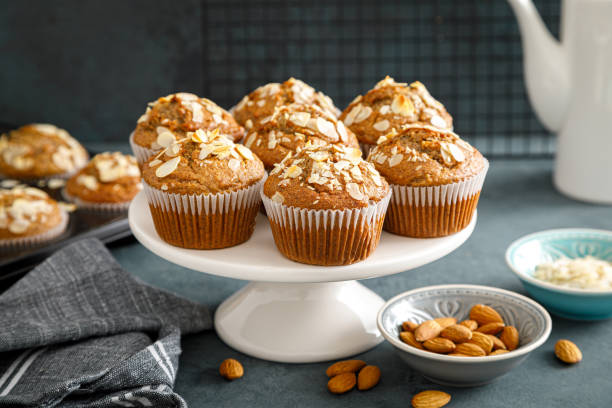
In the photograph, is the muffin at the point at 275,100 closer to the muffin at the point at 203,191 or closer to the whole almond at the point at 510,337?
the muffin at the point at 203,191

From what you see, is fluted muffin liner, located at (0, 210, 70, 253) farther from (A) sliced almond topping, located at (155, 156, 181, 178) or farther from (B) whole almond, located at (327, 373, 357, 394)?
(B) whole almond, located at (327, 373, 357, 394)

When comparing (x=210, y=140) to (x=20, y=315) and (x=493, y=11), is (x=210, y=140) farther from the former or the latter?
(x=493, y=11)

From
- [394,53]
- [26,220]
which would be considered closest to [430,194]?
[26,220]

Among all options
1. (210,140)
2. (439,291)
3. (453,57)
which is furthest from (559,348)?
(453,57)

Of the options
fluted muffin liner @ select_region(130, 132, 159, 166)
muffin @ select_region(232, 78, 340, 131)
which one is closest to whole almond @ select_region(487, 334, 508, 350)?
muffin @ select_region(232, 78, 340, 131)

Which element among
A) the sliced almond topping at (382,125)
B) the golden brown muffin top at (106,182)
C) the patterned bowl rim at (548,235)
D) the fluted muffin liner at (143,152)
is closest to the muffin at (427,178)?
the sliced almond topping at (382,125)
